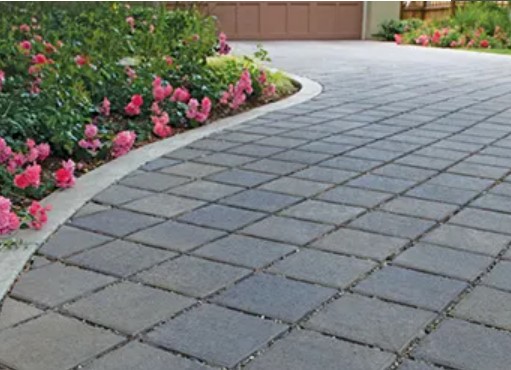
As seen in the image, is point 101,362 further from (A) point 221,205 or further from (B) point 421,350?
(A) point 221,205

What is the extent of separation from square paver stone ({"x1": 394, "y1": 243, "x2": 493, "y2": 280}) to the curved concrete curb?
127cm

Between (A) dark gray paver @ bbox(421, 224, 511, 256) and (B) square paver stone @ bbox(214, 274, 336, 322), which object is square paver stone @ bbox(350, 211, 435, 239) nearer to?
(A) dark gray paver @ bbox(421, 224, 511, 256)

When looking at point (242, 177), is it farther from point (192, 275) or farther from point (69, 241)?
point (192, 275)

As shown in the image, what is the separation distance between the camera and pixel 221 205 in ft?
9.69

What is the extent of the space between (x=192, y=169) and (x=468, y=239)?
1496mm

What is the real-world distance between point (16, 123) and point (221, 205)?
46.4 inches

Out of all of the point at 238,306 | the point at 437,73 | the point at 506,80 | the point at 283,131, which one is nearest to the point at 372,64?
the point at 437,73

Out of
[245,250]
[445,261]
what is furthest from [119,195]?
[445,261]

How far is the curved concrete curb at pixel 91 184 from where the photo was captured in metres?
2.34

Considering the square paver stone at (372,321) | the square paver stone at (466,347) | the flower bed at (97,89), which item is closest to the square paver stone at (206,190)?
the flower bed at (97,89)

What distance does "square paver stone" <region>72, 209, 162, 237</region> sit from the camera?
2657mm

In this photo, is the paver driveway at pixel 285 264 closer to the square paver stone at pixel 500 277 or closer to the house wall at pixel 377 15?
the square paver stone at pixel 500 277

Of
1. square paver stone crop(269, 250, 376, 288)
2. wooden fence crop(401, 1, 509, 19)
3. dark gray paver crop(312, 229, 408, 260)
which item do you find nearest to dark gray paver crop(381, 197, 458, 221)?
dark gray paver crop(312, 229, 408, 260)

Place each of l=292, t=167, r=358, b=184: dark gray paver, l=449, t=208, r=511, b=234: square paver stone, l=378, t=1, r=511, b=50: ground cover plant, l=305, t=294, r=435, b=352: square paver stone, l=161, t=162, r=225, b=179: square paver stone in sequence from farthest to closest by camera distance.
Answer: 1. l=378, t=1, r=511, b=50: ground cover plant
2. l=161, t=162, r=225, b=179: square paver stone
3. l=292, t=167, r=358, b=184: dark gray paver
4. l=449, t=208, r=511, b=234: square paver stone
5. l=305, t=294, r=435, b=352: square paver stone
